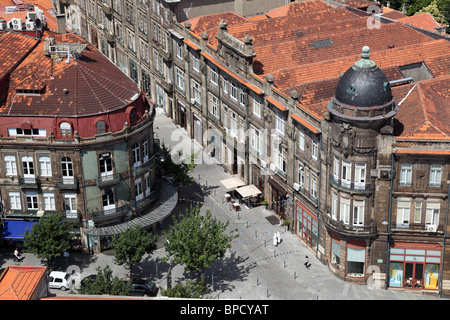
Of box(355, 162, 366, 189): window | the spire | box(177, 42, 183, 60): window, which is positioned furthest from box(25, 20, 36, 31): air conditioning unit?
box(355, 162, 366, 189): window

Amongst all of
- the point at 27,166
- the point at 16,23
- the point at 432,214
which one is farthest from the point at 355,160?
the point at 16,23

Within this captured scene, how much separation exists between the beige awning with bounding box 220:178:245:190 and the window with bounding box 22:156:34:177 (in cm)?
2533

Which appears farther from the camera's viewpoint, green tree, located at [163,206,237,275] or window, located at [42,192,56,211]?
window, located at [42,192,56,211]

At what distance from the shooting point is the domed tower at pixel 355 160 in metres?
67.9

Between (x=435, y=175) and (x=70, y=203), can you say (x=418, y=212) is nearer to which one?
(x=435, y=175)

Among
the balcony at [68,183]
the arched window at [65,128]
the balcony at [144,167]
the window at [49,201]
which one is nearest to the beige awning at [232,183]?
the balcony at [144,167]

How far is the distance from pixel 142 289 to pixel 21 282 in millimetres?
22539

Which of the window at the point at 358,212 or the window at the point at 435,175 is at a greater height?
the window at the point at 435,175

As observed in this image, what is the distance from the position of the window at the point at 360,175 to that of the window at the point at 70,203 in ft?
101

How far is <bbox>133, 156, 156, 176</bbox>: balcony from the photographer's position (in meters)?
81.9

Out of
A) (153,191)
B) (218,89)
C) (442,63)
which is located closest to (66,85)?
(153,191)

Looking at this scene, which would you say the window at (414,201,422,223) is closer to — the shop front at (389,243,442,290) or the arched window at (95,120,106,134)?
the shop front at (389,243,442,290)

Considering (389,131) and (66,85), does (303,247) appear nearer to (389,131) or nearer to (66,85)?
(389,131)

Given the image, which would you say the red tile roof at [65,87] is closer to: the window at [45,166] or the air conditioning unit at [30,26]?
the window at [45,166]
